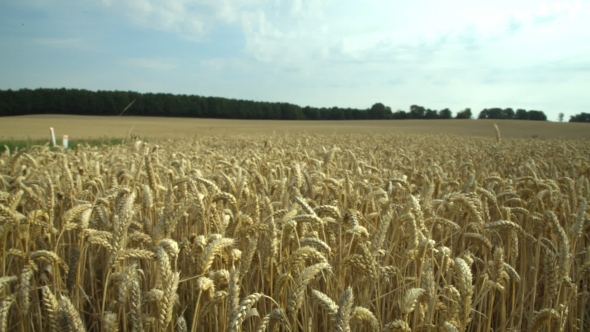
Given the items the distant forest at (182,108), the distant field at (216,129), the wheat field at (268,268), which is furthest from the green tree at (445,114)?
the wheat field at (268,268)

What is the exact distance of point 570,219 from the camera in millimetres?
3088

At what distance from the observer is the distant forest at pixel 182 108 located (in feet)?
188

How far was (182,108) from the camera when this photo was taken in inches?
2532

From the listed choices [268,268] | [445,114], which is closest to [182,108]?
[445,114]

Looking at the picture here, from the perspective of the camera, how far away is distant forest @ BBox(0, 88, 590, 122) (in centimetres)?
5728

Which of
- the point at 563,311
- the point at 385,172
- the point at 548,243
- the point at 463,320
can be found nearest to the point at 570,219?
the point at 548,243

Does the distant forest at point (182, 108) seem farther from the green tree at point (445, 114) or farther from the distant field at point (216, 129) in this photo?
the distant field at point (216, 129)

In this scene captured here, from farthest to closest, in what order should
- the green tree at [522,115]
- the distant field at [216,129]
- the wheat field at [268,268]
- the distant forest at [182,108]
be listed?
the green tree at [522,115] → the distant forest at [182,108] → the distant field at [216,129] → the wheat field at [268,268]

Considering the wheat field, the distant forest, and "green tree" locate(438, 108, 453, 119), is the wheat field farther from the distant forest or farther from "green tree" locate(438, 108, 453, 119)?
"green tree" locate(438, 108, 453, 119)

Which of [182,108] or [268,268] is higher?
[182,108]

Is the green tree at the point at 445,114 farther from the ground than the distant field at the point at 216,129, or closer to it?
farther from the ground

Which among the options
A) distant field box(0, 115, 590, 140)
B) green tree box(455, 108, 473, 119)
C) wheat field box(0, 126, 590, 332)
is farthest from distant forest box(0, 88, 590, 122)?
wheat field box(0, 126, 590, 332)

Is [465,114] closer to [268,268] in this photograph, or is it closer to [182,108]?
[182,108]

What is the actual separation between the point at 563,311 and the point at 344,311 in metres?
1.26
